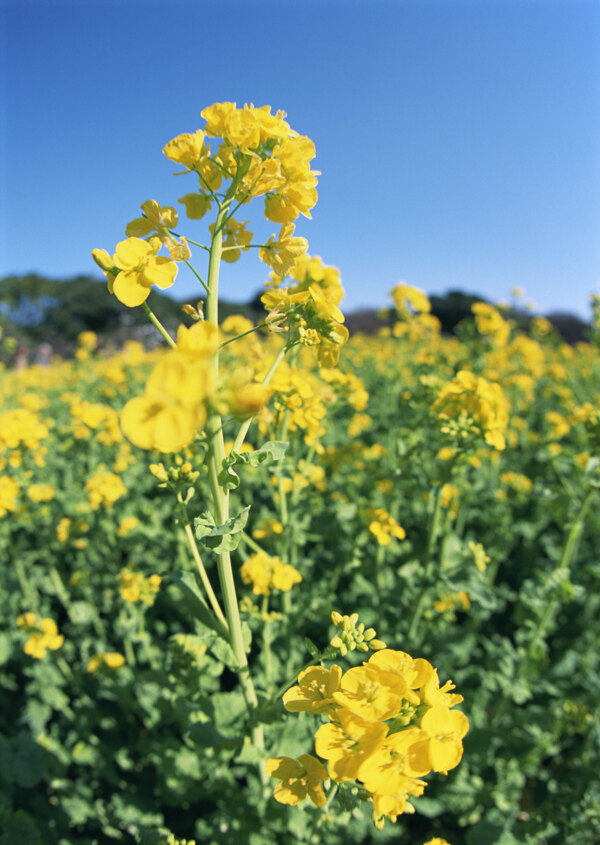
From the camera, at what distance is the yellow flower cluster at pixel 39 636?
291cm

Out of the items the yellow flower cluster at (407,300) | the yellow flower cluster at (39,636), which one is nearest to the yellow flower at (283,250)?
the yellow flower cluster at (39,636)

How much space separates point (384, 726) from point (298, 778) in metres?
0.43

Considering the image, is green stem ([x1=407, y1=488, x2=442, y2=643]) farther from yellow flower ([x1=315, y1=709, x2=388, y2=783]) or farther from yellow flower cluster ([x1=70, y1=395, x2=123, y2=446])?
yellow flower cluster ([x1=70, y1=395, x2=123, y2=446])

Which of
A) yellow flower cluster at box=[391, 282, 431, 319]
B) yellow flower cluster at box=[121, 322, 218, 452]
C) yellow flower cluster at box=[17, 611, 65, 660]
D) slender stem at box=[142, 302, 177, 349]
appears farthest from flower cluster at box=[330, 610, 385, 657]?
yellow flower cluster at box=[391, 282, 431, 319]

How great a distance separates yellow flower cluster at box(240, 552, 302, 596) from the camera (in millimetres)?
2387

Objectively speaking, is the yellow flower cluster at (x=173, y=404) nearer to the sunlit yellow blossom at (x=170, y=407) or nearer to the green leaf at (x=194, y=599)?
the sunlit yellow blossom at (x=170, y=407)

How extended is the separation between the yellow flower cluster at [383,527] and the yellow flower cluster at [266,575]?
691 millimetres

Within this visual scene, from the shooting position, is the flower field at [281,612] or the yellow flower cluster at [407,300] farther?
the yellow flower cluster at [407,300]

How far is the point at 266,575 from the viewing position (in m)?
2.42

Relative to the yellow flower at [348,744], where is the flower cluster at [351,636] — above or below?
above

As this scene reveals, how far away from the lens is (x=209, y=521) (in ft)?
4.44

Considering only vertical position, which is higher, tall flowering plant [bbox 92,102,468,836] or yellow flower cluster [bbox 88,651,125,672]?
tall flowering plant [bbox 92,102,468,836]

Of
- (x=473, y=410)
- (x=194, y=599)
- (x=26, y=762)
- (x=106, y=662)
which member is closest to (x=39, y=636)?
(x=106, y=662)

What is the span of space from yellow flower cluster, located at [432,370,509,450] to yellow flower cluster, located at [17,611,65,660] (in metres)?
2.67
